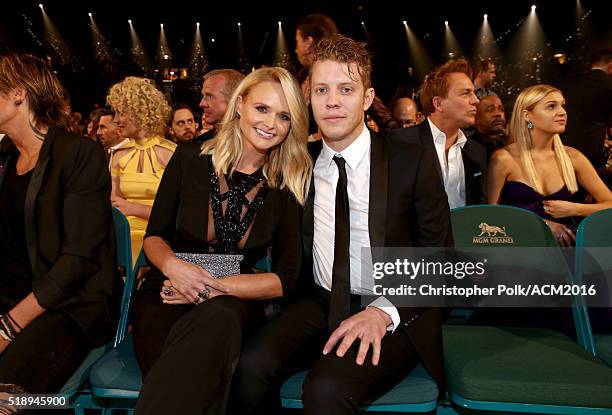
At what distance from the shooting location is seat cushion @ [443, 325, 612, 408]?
5.76 feet

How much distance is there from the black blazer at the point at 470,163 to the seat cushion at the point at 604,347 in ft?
4.62

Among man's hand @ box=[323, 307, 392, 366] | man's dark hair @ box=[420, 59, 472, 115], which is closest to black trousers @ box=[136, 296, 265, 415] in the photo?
man's hand @ box=[323, 307, 392, 366]

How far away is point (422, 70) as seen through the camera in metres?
16.0

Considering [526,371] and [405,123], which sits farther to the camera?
[405,123]

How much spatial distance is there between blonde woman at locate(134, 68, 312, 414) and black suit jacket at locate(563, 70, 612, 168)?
3286 millimetres

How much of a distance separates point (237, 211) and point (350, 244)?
0.48 meters

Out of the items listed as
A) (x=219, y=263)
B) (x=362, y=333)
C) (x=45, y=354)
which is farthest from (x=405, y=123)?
(x=45, y=354)

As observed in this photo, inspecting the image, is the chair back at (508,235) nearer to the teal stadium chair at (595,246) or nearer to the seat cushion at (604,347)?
the teal stadium chair at (595,246)

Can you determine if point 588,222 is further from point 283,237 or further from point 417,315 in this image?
point 283,237

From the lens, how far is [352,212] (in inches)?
82.5

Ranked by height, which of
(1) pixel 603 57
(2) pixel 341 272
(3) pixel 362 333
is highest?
(1) pixel 603 57

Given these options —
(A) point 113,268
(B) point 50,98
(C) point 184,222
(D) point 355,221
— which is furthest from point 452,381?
(B) point 50,98

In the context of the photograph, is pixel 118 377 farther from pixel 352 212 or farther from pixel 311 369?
pixel 352 212

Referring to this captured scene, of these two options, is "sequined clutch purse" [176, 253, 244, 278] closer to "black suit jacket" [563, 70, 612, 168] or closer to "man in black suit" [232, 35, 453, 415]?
"man in black suit" [232, 35, 453, 415]
